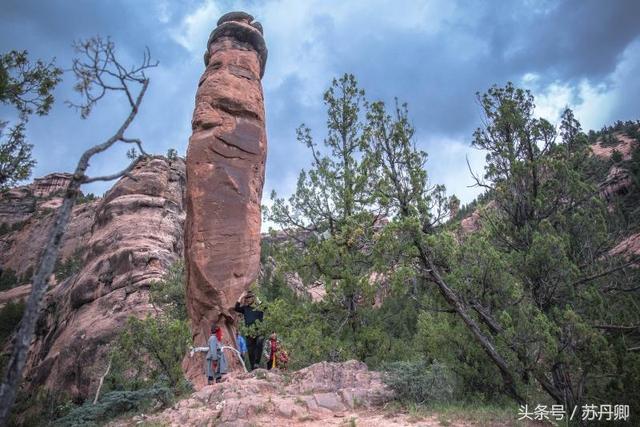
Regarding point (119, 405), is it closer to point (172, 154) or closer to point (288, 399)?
point (288, 399)

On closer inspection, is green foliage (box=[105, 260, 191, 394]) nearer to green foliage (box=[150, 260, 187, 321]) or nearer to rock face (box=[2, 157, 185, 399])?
rock face (box=[2, 157, 185, 399])

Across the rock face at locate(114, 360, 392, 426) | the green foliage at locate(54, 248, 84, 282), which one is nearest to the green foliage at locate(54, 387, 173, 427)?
the rock face at locate(114, 360, 392, 426)

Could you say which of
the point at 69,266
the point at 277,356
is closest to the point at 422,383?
the point at 277,356

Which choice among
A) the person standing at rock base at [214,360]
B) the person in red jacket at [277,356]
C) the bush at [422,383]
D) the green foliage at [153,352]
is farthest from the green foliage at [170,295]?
the bush at [422,383]

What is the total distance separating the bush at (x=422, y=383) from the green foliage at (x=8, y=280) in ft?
130

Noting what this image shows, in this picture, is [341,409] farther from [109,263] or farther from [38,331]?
[38,331]

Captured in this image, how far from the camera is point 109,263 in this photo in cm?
2128

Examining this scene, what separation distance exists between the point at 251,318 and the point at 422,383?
691 centimetres

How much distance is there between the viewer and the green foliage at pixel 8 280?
121ft

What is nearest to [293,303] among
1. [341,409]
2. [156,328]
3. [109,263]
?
[156,328]

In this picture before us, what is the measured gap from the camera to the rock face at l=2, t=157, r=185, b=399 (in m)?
17.5

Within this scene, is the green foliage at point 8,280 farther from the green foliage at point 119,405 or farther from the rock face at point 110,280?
the green foliage at point 119,405

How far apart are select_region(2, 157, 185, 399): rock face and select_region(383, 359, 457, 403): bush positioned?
11629 millimetres

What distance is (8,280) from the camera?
37.8 m
